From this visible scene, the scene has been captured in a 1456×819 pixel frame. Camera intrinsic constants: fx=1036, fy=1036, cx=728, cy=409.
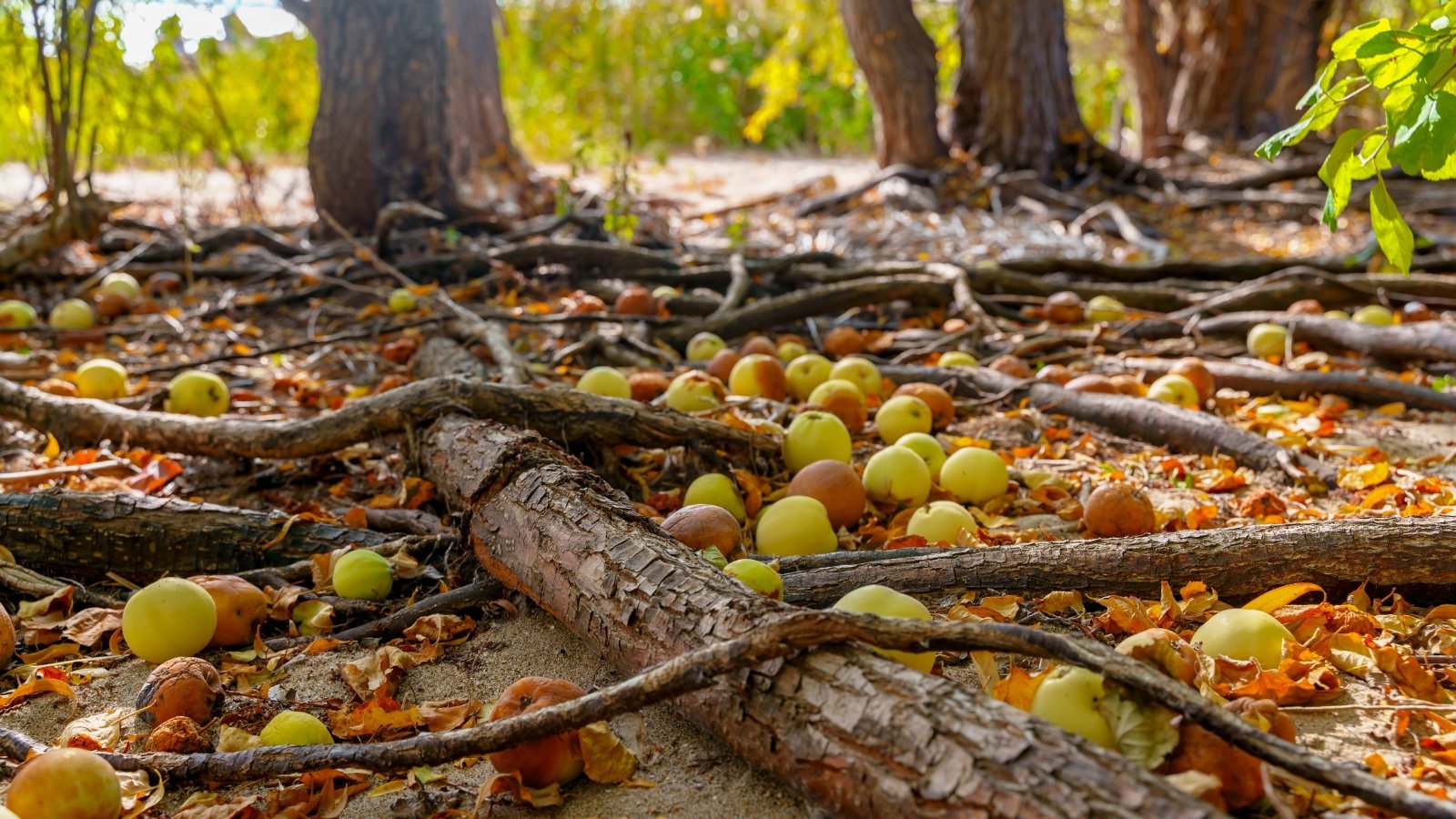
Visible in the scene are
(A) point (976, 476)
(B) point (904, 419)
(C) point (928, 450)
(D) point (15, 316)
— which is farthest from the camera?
(D) point (15, 316)

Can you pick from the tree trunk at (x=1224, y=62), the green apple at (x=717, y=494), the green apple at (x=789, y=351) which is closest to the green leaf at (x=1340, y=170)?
the green apple at (x=717, y=494)

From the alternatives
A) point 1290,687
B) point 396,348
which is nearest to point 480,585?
point 1290,687

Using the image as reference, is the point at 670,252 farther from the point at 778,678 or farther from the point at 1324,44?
the point at 1324,44

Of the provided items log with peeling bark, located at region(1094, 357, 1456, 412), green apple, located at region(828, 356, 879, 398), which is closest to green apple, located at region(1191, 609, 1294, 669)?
green apple, located at region(828, 356, 879, 398)

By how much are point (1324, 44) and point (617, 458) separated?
1170 cm

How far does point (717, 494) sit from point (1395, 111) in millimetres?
1762

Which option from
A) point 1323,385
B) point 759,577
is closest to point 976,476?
point 759,577

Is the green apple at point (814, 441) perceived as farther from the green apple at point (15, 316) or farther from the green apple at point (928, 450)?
the green apple at point (15, 316)

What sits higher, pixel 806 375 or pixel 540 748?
pixel 806 375

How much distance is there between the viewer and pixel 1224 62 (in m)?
10.7

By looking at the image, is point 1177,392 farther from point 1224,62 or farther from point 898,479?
point 1224,62

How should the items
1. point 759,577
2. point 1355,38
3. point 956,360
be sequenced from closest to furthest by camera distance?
1. point 1355,38
2. point 759,577
3. point 956,360

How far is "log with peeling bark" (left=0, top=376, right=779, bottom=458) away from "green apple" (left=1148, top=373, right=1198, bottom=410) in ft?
5.31

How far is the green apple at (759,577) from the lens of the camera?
2.09m
